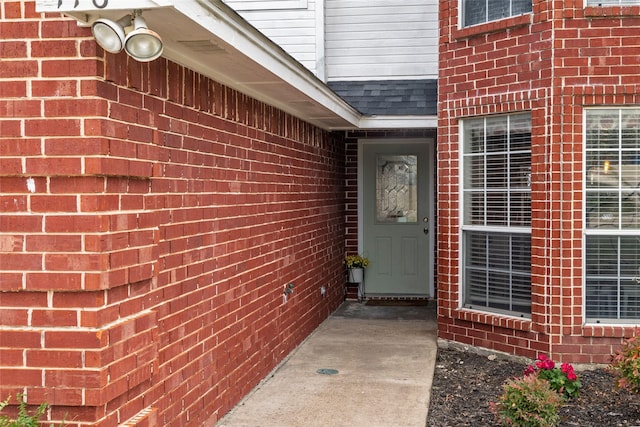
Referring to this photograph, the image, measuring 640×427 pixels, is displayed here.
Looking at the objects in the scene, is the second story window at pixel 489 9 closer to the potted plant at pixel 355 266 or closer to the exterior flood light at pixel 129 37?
the potted plant at pixel 355 266

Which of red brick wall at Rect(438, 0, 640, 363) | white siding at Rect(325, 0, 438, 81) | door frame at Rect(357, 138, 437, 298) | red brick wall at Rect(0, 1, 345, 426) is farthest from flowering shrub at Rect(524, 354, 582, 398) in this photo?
A: white siding at Rect(325, 0, 438, 81)

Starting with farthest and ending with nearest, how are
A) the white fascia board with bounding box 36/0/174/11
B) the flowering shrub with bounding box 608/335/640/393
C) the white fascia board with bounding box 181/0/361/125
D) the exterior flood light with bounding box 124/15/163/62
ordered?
the flowering shrub with bounding box 608/335/640/393 < the white fascia board with bounding box 181/0/361/125 < the exterior flood light with bounding box 124/15/163/62 < the white fascia board with bounding box 36/0/174/11

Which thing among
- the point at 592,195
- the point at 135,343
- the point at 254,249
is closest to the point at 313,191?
the point at 254,249

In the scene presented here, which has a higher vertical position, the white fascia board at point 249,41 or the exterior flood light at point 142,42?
the white fascia board at point 249,41

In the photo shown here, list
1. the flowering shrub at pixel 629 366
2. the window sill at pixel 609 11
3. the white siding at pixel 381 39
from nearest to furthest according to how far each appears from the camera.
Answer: the flowering shrub at pixel 629 366 < the window sill at pixel 609 11 < the white siding at pixel 381 39

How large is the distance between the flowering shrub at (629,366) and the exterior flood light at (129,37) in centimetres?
412

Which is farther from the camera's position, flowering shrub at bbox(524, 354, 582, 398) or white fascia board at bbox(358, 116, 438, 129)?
white fascia board at bbox(358, 116, 438, 129)

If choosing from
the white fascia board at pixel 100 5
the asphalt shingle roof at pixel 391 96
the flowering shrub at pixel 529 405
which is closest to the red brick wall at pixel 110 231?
the white fascia board at pixel 100 5

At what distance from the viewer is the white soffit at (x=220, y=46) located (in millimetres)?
3195

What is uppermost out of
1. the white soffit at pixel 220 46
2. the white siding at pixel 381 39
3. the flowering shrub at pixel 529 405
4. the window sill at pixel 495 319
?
the white siding at pixel 381 39

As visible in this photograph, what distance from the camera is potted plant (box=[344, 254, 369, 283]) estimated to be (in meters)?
11.1

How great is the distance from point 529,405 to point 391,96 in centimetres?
590

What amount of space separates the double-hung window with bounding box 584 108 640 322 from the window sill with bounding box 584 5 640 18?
0.86 meters

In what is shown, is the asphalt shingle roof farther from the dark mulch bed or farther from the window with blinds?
the dark mulch bed
